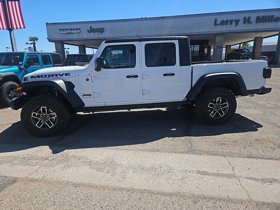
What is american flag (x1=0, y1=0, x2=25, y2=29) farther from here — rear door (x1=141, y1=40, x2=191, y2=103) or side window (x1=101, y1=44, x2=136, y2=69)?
rear door (x1=141, y1=40, x2=191, y2=103)

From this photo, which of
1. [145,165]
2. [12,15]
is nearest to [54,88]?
[145,165]

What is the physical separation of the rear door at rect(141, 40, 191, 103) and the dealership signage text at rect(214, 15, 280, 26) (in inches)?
937

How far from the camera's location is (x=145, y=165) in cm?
369

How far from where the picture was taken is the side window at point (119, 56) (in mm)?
5031

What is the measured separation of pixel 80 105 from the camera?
16.9ft

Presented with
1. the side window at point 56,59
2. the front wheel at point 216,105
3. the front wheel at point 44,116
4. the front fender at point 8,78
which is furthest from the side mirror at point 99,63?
the side window at point 56,59

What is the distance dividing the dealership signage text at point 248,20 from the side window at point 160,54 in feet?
78.2

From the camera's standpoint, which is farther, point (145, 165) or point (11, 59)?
point (11, 59)

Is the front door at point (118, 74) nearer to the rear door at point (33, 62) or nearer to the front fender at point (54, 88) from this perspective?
the front fender at point (54, 88)

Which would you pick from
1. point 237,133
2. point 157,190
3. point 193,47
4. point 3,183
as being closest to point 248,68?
point 237,133

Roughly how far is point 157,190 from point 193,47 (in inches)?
1283

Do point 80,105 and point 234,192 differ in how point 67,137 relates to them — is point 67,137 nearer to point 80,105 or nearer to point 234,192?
point 80,105

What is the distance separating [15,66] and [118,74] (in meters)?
5.54

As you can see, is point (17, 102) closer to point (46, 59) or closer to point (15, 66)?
point (15, 66)
